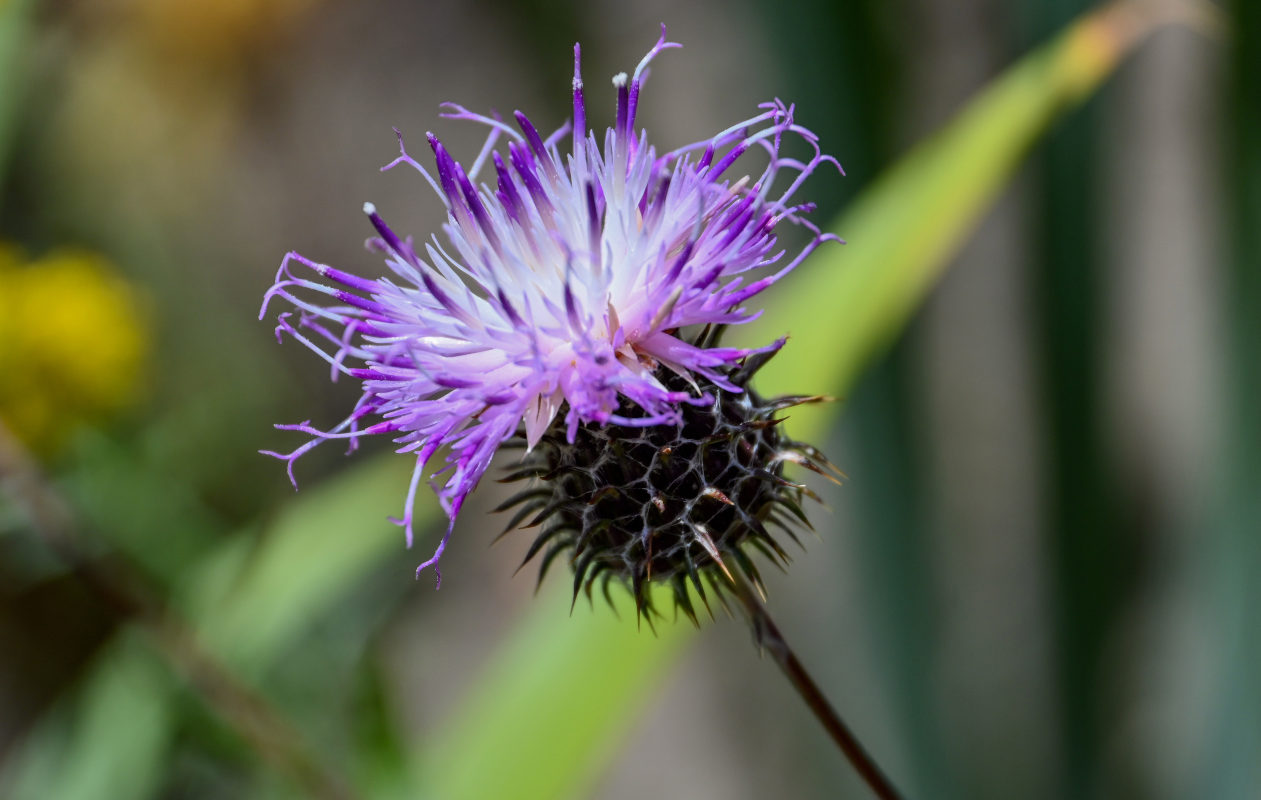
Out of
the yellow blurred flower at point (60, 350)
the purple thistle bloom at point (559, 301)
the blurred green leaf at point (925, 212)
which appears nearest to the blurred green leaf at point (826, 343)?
the blurred green leaf at point (925, 212)

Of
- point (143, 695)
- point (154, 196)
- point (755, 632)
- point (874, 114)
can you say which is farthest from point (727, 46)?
point (755, 632)

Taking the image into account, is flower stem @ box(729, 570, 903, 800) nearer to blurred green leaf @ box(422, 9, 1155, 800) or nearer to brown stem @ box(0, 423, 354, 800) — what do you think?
blurred green leaf @ box(422, 9, 1155, 800)

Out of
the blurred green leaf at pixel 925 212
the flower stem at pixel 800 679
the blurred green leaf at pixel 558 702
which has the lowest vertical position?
the blurred green leaf at pixel 558 702

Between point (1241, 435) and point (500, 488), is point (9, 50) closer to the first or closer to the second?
point (500, 488)

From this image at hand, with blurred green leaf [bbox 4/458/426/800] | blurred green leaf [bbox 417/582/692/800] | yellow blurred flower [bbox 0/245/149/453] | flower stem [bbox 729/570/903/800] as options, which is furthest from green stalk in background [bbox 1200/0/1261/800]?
yellow blurred flower [bbox 0/245/149/453]

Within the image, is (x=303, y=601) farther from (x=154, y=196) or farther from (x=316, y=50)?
(x=316, y=50)

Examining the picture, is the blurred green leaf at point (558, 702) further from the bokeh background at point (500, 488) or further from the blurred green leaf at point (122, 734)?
the blurred green leaf at point (122, 734)

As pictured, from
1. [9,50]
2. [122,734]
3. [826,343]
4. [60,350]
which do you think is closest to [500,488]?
[60,350]
